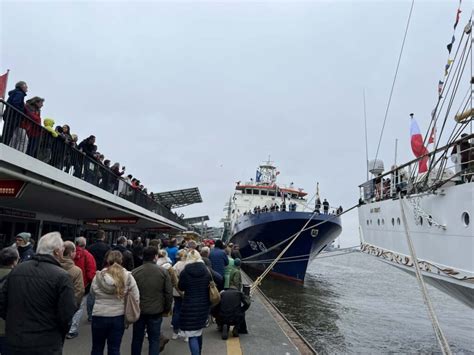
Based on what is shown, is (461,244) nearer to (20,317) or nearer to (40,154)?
(20,317)

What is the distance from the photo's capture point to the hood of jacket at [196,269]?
198 inches

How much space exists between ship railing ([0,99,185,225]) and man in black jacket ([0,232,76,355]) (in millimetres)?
3563

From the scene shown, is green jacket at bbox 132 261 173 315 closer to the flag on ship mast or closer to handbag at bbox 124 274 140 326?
handbag at bbox 124 274 140 326

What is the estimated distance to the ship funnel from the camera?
1166 cm

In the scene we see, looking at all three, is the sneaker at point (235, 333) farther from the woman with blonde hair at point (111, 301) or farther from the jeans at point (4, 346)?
the jeans at point (4, 346)

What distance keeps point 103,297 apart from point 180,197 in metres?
32.3

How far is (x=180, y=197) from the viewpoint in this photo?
119ft

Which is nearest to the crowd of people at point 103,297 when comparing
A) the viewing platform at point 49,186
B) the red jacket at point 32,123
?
the viewing platform at point 49,186

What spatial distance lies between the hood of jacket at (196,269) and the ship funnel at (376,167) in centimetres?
815

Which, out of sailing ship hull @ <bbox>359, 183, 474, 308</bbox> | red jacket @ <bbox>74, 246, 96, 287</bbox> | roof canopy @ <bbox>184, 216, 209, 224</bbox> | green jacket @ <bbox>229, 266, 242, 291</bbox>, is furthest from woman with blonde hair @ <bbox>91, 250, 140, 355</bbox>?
roof canopy @ <bbox>184, 216, 209, 224</bbox>

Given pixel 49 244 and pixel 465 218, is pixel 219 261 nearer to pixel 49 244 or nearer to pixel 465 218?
pixel 465 218

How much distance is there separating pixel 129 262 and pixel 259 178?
2801cm

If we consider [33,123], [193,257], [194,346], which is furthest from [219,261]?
[33,123]

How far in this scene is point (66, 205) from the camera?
10953 mm
